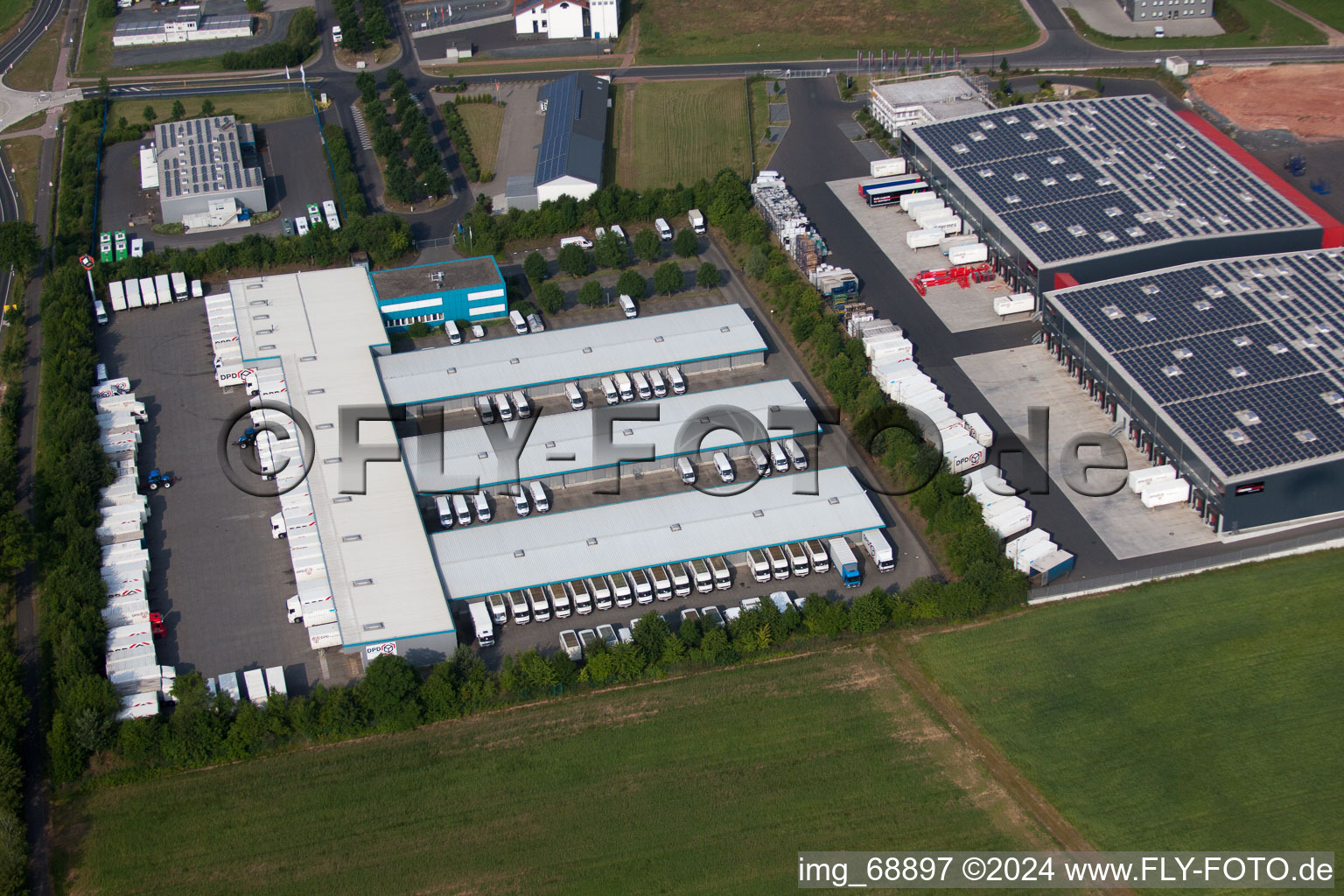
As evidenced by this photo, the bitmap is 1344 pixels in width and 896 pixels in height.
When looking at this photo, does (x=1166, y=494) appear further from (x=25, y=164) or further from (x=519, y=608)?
(x=25, y=164)

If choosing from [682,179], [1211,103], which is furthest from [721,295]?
[1211,103]

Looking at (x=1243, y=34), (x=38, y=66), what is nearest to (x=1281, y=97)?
(x=1243, y=34)

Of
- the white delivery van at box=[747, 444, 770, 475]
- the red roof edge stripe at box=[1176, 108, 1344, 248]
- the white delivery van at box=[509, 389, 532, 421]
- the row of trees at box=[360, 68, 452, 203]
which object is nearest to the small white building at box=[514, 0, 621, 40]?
the row of trees at box=[360, 68, 452, 203]

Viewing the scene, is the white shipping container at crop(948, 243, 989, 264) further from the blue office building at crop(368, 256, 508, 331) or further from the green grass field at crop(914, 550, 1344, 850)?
the green grass field at crop(914, 550, 1344, 850)

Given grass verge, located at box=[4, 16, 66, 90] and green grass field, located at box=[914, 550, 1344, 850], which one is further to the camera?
grass verge, located at box=[4, 16, 66, 90]

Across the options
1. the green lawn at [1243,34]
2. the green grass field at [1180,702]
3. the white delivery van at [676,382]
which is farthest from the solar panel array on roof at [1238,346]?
the green lawn at [1243,34]

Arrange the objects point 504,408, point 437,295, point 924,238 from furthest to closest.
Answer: point 924,238, point 437,295, point 504,408

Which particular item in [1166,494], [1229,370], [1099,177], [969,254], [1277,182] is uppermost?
[1099,177]
